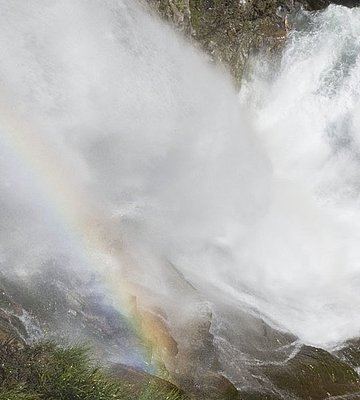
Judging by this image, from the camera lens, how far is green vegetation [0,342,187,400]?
491 inches

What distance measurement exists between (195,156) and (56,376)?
11.3 m

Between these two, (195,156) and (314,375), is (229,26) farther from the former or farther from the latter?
(314,375)

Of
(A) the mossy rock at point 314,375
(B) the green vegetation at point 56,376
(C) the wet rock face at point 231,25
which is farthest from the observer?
(C) the wet rock face at point 231,25

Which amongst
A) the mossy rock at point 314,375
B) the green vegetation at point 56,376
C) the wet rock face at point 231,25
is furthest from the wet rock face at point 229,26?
the green vegetation at point 56,376

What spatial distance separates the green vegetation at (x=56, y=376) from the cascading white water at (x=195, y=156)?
127 inches

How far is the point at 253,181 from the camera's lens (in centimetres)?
2273

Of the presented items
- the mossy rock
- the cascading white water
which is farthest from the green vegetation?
the mossy rock

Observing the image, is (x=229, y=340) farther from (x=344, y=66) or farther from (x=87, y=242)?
(x=344, y=66)

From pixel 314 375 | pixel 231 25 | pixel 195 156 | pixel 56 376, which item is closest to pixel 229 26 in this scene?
pixel 231 25

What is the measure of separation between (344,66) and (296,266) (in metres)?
10.1

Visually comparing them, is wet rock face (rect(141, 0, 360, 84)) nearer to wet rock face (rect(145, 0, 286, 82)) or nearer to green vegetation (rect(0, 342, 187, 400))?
wet rock face (rect(145, 0, 286, 82))

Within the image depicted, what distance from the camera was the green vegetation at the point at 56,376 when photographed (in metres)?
12.5

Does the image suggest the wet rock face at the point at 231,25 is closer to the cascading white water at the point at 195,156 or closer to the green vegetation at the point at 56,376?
the cascading white water at the point at 195,156

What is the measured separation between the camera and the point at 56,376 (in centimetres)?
1280
